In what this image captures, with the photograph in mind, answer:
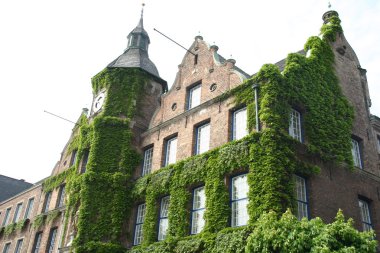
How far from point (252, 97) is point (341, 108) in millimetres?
5273

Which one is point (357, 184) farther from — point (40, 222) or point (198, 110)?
point (40, 222)

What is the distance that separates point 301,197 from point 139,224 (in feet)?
28.6

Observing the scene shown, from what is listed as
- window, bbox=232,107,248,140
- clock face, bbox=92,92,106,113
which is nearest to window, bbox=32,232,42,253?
clock face, bbox=92,92,106,113

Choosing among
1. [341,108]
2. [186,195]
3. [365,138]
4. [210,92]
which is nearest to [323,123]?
[341,108]

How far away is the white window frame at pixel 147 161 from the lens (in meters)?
23.0

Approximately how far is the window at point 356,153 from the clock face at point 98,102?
14.7 meters

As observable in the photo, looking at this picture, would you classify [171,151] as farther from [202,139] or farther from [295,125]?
[295,125]

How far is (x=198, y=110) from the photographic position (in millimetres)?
21047

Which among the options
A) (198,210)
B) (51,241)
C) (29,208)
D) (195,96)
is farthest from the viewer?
(29,208)

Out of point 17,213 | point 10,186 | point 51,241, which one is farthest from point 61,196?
point 10,186

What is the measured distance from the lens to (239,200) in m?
16.6

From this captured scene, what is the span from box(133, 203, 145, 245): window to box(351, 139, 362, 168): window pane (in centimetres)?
1078

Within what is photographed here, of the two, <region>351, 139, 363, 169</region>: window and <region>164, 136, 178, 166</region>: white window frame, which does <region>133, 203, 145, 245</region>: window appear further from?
<region>351, 139, 363, 169</region>: window

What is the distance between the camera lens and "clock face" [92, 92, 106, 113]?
2602 centimetres
